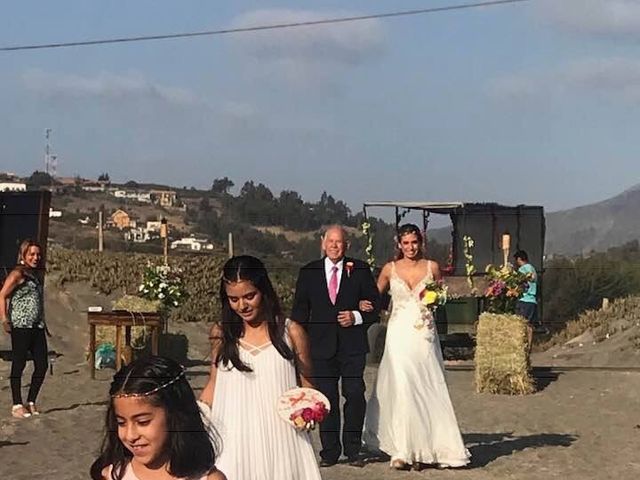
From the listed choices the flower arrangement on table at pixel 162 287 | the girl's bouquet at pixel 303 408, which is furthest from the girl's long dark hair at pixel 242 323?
the flower arrangement on table at pixel 162 287

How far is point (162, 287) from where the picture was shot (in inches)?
669

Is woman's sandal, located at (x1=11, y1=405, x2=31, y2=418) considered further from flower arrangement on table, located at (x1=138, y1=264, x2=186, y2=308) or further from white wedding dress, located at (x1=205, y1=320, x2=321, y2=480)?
white wedding dress, located at (x1=205, y1=320, x2=321, y2=480)

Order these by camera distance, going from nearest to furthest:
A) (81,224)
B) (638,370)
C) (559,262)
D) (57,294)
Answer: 1. (638,370)
2. (559,262)
3. (57,294)
4. (81,224)

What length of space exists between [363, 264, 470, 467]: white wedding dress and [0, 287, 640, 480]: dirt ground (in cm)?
19

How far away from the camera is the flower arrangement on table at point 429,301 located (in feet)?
32.9

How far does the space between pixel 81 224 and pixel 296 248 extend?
57.6 feet

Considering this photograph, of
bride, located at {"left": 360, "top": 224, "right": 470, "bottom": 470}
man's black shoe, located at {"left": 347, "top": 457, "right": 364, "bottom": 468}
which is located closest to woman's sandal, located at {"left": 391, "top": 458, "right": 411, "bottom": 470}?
bride, located at {"left": 360, "top": 224, "right": 470, "bottom": 470}

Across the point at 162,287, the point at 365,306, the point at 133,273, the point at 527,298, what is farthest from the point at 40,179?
the point at 365,306

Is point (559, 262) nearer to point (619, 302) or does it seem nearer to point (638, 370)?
point (619, 302)

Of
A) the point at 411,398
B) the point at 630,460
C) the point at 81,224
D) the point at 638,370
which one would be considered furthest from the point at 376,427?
the point at 81,224

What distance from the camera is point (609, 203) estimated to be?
1699 inches

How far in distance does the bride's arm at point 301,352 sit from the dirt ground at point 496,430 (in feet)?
12.6

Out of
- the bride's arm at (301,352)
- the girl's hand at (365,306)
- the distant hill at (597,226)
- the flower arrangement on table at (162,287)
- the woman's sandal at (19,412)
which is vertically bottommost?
the woman's sandal at (19,412)

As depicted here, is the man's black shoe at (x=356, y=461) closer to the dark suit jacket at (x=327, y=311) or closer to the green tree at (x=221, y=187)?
the dark suit jacket at (x=327, y=311)
